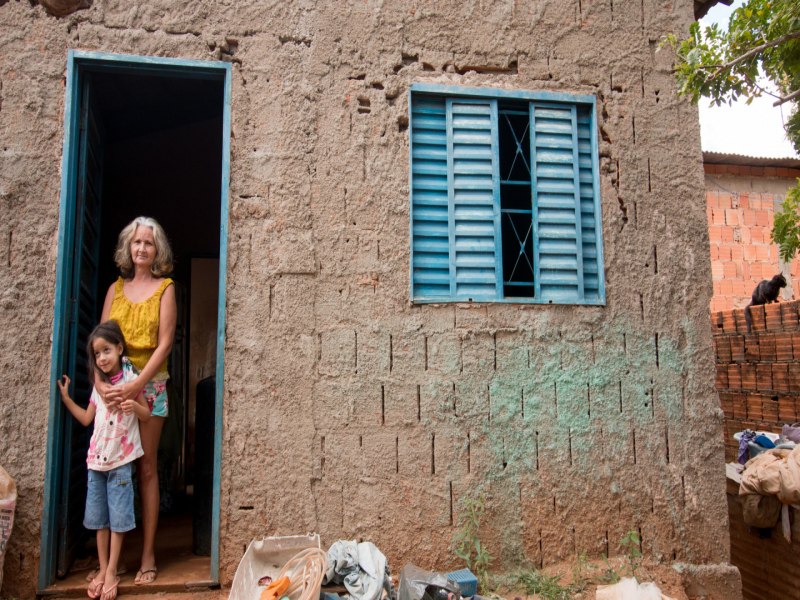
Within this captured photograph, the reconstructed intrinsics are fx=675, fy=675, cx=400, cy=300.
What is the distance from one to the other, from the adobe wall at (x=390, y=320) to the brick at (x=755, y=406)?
3373 millimetres

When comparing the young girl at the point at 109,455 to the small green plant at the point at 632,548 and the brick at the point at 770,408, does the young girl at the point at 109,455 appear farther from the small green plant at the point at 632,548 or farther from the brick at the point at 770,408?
the brick at the point at 770,408

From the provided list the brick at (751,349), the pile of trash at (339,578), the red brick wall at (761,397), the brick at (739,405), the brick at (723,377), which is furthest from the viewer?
the brick at (723,377)

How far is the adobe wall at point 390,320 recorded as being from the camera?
365cm

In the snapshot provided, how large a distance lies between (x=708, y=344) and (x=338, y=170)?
2.48 meters

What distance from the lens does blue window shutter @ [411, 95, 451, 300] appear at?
3.99 meters

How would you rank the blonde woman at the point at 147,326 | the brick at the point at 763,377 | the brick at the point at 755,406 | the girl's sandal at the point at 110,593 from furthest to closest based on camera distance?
the brick at the point at 755,406 < the brick at the point at 763,377 < the blonde woman at the point at 147,326 < the girl's sandal at the point at 110,593

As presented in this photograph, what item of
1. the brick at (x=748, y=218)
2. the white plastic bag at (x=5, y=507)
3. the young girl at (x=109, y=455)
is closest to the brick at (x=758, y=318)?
the brick at (x=748, y=218)

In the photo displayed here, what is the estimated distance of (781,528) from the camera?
474 centimetres

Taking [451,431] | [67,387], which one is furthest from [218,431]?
[451,431]

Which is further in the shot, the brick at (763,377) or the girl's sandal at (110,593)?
the brick at (763,377)

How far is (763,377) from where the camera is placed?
6.92 m

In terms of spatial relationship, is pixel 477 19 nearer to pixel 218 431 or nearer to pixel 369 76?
pixel 369 76

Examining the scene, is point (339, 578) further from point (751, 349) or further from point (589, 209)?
point (751, 349)

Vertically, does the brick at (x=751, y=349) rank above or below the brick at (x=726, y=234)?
below
